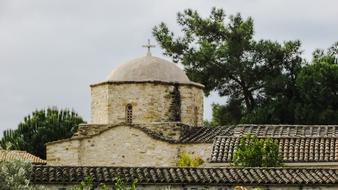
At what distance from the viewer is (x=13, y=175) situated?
55.5 feet

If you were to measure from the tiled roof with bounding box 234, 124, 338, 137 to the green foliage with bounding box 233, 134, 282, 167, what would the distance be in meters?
5.21

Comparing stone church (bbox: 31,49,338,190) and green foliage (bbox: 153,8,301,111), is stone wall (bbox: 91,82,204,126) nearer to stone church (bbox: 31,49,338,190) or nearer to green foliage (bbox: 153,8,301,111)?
stone church (bbox: 31,49,338,190)

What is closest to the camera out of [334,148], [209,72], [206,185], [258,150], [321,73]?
[206,185]

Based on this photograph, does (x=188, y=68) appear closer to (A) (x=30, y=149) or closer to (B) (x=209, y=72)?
(B) (x=209, y=72)

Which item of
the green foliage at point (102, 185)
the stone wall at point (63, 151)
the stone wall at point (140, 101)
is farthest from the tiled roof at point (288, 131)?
the green foliage at point (102, 185)

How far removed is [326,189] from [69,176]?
576 cm

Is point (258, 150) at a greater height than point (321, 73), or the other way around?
point (321, 73)

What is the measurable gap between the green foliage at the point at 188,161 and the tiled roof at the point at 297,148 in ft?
6.41

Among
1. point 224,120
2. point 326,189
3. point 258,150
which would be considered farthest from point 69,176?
point 224,120

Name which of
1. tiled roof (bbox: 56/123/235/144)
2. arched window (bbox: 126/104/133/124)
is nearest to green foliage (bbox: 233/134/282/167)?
tiled roof (bbox: 56/123/235/144)

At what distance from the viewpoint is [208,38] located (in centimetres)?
5634

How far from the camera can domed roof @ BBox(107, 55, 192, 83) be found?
4175 centimetres

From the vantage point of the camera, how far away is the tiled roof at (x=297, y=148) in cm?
3400

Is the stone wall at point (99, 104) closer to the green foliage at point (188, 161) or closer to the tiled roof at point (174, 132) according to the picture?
the tiled roof at point (174, 132)
